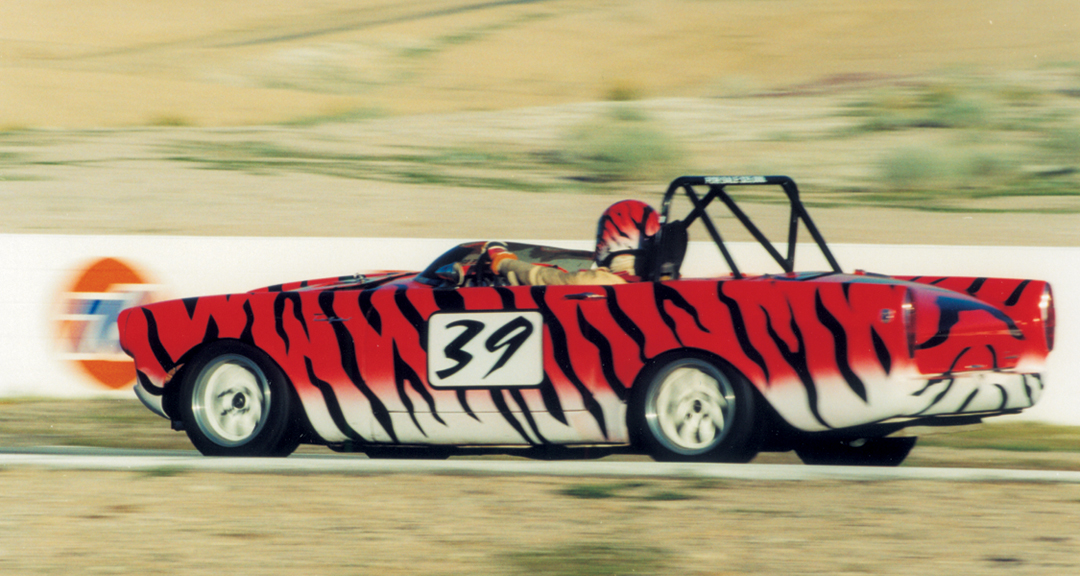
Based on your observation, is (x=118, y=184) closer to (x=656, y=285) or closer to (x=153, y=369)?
(x=153, y=369)

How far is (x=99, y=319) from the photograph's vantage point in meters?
9.35

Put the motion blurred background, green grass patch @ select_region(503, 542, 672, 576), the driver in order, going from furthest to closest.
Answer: the motion blurred background, the driver, green grass patch @ select_region(503, 542, 672, 576)

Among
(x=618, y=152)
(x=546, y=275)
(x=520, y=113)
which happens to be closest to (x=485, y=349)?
(x=546, y=275)

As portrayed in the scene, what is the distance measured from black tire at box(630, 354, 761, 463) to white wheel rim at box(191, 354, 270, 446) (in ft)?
6.21

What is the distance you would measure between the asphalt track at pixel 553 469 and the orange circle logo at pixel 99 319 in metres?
3.15

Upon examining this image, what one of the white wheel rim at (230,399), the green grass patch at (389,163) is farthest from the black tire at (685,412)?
the green grass patch at (389,163)

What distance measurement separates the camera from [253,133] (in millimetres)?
22219

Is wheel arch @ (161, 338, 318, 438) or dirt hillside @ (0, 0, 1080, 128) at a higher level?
dirt hillside @ (0, 0, 1080, 128)

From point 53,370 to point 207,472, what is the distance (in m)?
4.16

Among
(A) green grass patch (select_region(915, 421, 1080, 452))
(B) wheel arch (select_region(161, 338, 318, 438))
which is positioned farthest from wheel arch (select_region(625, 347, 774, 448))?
(A) green grass patch (select_region(915, 421, 1080, 452))

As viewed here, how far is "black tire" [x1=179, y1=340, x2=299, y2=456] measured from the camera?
21.0ft

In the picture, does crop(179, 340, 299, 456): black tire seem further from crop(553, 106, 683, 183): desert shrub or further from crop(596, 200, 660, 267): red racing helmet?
crop(553, 106, 683, 183): desert shrub

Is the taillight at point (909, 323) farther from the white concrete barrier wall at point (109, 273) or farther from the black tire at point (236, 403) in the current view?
the white concrete barrier wall at point (109, 273)

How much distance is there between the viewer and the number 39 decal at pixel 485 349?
19.6ft
